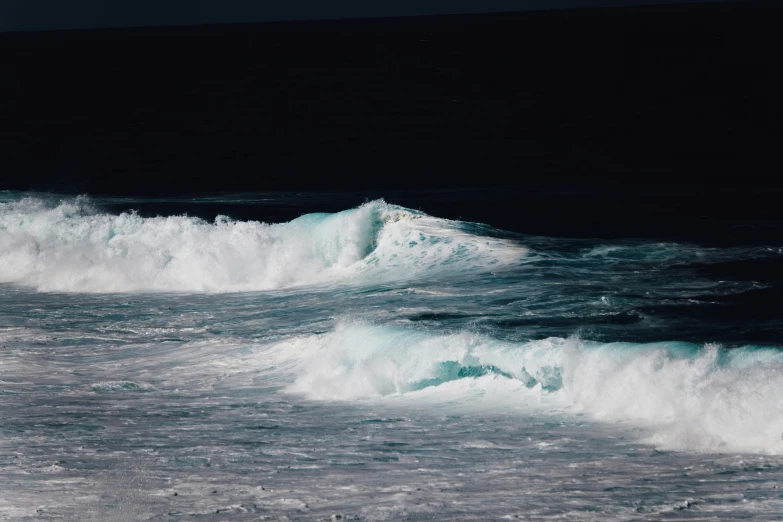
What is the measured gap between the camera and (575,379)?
11.7 m

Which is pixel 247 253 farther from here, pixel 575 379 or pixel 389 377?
pixel 575 379

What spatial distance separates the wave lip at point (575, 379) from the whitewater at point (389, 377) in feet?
0.10

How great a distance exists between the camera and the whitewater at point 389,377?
9156mm

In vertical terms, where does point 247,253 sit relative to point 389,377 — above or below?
above

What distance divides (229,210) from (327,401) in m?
16.2

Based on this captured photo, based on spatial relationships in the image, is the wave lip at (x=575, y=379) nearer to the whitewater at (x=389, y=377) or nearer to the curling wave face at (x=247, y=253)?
the whitewater at (x=389, y=377)

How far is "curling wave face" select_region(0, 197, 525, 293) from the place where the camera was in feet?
62.9

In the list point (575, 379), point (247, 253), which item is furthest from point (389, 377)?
point (247, 253)

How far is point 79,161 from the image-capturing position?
4212cm

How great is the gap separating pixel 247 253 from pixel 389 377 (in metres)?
8.04

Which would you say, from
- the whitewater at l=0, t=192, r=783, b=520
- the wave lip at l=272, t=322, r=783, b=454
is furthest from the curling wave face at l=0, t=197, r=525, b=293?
the wave lip at l=272, t=322, r=783, b=454

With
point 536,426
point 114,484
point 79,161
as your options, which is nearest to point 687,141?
point 79,161

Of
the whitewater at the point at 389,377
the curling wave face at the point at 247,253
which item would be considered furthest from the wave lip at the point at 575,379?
the curling wave face at the point at 247,253

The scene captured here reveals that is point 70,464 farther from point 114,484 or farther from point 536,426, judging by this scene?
point 536,426
